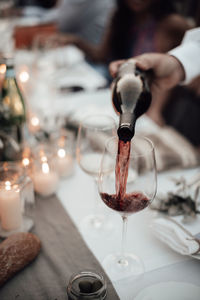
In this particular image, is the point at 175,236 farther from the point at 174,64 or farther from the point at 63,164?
the point at 174,64

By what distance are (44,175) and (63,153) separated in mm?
134

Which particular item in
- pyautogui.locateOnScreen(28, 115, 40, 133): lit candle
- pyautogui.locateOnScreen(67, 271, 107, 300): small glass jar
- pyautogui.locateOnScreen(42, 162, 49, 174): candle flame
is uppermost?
pyautogui.locateOnScreen(67, 271, 107, 300): small glass jar

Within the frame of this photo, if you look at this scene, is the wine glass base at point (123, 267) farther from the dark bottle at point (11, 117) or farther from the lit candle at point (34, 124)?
the lit candle at point (34, 124)

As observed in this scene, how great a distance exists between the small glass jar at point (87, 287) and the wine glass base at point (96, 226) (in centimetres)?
17

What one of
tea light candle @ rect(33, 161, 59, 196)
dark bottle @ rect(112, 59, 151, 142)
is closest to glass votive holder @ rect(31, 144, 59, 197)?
tea light candle @ rect(33, 161, 59, 196)

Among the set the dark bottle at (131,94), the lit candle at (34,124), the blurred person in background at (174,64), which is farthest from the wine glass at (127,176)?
the lit candle at (34,124)

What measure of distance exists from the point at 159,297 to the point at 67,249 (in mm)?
238

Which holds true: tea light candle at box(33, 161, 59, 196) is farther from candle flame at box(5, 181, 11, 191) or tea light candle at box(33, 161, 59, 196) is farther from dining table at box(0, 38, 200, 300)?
candle flame at box(5, 181, 11, 191)

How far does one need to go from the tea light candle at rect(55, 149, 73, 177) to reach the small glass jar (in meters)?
0.42

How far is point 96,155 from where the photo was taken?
0.89 m

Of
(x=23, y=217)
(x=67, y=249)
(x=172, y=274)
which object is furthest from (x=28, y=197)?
(x=172, y=274)

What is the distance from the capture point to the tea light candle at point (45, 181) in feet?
2.89

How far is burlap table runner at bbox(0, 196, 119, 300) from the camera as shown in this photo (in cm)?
63

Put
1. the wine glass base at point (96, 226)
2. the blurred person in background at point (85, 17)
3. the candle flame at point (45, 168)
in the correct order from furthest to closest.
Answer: the blurred person in background at point (85, 17) → the candle flame at point (45, 168) → the wine glass base at point (96, 226)
